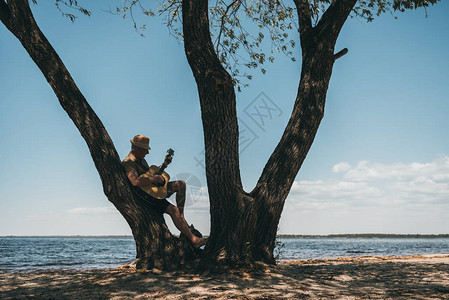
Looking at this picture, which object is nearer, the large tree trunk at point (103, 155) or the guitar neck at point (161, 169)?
the large tree trunk at point (103, 155)

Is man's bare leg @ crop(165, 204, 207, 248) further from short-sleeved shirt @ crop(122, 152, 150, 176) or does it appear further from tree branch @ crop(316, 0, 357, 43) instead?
tree branch @ crop(316, 0, 357, 43)

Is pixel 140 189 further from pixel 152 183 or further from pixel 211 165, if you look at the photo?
pixel 211 165

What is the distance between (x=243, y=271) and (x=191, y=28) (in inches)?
170

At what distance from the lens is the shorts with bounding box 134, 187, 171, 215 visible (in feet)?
20.7

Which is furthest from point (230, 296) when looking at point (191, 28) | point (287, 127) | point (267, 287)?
point (191, 28)

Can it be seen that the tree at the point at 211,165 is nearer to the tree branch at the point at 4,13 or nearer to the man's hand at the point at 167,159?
the tree branch at the point at 4,13

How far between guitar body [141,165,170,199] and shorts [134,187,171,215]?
0.25 ft

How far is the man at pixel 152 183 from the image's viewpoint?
20.5 feet

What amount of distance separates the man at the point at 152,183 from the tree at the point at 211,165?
0.15 m

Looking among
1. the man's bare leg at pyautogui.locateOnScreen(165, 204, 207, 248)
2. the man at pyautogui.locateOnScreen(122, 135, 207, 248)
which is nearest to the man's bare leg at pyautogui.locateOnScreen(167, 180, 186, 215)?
the man at pyautogui.locateOnScreen(122, 135, 207, 248)

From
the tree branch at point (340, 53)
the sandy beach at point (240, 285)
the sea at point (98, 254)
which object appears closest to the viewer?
the sandy beach at point (240, 285)

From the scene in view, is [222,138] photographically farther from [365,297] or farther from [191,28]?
[365,297]

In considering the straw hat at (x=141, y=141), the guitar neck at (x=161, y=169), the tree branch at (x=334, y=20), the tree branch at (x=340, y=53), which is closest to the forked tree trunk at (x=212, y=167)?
the straw hat at (x=141, y=141)

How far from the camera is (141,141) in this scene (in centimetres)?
659
